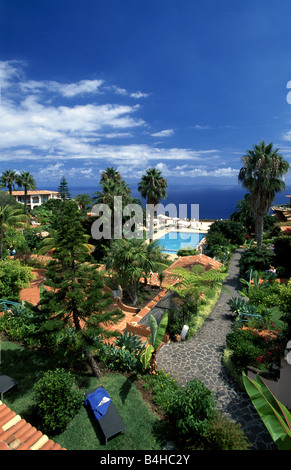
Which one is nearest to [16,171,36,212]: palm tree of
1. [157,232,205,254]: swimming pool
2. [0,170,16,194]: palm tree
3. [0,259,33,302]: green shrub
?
[0,170,16,194]: palm tree

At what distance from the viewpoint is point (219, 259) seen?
2656 cm

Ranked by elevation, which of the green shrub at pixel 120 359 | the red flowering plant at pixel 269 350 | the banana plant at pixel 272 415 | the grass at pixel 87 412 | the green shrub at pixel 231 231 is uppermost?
the green shrub at pixel 231 231

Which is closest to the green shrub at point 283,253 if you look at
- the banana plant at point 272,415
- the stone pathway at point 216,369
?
the stone pathway at point 216,369

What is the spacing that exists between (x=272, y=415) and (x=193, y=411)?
255 cm

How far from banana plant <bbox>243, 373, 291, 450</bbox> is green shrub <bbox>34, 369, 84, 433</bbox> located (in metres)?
5.67

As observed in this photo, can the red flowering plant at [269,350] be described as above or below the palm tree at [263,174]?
below

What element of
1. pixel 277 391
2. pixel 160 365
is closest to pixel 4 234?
pixel 160 365

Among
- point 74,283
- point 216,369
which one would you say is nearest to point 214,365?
point 216,369

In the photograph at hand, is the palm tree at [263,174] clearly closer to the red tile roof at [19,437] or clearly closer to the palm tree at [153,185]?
the palm tree at [153,185]

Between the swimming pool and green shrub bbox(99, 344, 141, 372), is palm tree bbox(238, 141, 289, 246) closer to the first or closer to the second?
the swimming pool

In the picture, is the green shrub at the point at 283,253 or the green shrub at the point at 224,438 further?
the green shrub at the point at 283,253

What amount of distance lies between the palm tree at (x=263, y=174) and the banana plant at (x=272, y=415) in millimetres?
22110

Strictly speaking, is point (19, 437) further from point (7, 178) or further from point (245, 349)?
point (7, 178)

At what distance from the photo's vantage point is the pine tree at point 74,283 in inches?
349
